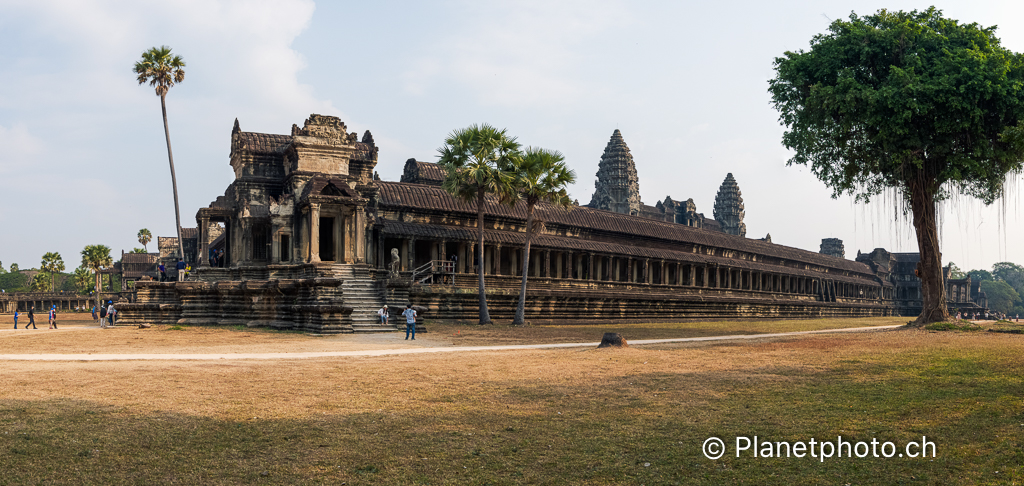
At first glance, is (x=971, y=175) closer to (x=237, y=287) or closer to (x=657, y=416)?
(x=657, y=416)

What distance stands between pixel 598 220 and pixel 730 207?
71.0 metres

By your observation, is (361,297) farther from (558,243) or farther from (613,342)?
(558,243)

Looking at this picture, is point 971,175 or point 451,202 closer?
point 971,175

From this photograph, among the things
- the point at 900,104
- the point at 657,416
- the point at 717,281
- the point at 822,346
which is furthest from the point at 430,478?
the point at 717,281

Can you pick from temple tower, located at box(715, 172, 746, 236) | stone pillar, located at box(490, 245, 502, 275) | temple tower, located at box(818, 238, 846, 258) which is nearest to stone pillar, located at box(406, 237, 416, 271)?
stone pillar, located at box(490, 245, 502, 275)

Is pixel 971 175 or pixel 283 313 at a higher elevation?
pixel 971 175

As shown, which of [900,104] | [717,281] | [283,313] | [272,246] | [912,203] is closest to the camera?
[900,104]

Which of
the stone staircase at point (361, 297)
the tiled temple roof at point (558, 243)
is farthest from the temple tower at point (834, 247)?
the stone staircase at point (361, 297)

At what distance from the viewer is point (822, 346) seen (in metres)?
24.1

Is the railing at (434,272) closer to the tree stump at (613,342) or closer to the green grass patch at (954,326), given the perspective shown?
the tree stump at (613,342)

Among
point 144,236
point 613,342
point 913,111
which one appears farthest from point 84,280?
point 913,111

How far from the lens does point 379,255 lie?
38781mm

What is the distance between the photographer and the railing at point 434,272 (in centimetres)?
3922

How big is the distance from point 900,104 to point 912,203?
713cm
